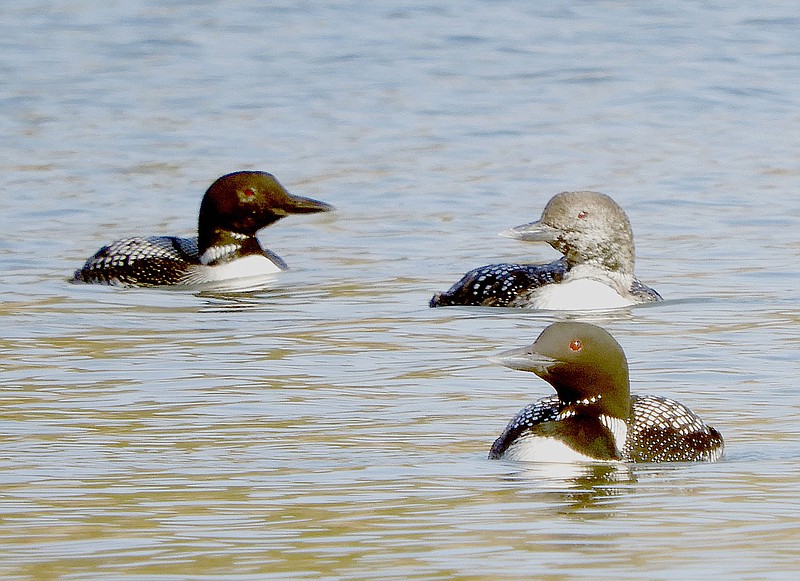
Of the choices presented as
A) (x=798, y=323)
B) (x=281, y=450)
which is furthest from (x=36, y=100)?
(x=281, y=450)

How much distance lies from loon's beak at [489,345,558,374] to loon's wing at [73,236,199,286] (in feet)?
16.4

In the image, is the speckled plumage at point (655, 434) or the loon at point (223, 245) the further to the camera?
the loon at point (223, 245)

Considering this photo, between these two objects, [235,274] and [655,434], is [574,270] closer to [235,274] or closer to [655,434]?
[235,274]

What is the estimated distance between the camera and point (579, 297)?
1034cm

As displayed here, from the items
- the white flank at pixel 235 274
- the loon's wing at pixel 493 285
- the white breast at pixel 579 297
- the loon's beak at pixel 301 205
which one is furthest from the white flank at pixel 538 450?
the loon's beak at pixel 301 205

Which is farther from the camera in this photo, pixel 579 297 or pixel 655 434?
pixel 579 297

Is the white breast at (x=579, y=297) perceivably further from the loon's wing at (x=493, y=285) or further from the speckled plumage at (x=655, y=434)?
the speckled plumage at (x=655, y=434)

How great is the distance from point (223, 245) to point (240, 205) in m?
0.25

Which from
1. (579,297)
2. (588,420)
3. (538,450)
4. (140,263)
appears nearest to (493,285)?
(579,297)

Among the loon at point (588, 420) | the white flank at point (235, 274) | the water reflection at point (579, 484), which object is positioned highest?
the loon at point (588, 420)

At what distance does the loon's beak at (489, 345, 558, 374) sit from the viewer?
661cm

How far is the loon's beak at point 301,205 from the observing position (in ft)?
39.1

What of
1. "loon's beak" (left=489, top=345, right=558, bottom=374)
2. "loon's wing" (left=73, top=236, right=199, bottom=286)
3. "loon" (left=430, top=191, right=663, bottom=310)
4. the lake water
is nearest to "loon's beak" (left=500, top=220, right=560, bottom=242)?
"loon" (left=430, top=191, right=663, bottom=310)

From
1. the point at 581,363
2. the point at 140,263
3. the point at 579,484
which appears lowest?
the point at 140,263
